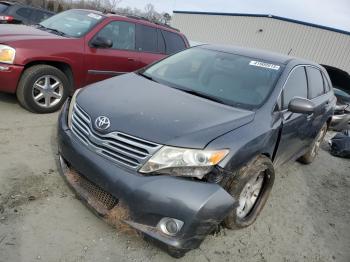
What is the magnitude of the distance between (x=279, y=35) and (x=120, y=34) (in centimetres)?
2254

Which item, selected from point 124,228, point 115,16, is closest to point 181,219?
point 124,228

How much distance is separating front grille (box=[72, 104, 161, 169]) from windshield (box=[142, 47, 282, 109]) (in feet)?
3.78

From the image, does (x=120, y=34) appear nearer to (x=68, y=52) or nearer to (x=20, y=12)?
(x=68, y=52)

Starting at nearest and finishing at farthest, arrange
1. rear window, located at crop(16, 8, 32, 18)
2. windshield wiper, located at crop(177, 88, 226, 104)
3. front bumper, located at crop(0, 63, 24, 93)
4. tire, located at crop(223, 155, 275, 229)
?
tire, located at crop(223, 155, 275, 229), windshield wiper, located at crop(177, 88, 226, 104), front bumper, located at crop(0, 63, 24, 93), rear window, located at crop(16, 8, 32, 18)

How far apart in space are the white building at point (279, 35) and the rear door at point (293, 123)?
2016cm

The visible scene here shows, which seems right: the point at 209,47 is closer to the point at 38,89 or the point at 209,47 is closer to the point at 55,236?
the point at 38,89

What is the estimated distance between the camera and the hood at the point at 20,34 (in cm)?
483

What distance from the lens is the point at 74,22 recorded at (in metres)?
6.00

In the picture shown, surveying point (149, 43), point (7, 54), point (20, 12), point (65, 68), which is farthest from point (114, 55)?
point (20, 12)

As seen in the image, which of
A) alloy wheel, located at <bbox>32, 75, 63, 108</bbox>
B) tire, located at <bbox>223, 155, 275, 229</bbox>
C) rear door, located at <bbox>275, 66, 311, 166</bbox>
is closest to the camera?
tire, located at <bbox>223, 155, 275, 229</bbox>

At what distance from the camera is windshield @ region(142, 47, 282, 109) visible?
3566 mm

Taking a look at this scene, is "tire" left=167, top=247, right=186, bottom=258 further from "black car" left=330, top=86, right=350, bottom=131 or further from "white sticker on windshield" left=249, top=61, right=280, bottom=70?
"black car" left=330, top=86, right=350, bottom=131

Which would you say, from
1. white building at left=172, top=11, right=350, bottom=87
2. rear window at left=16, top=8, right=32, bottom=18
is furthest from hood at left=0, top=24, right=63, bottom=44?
white building at left=172, top=11, right=350, bottom=87

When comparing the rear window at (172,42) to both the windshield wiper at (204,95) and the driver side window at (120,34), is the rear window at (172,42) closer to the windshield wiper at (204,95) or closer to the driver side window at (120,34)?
the driver side window at (120,34)
